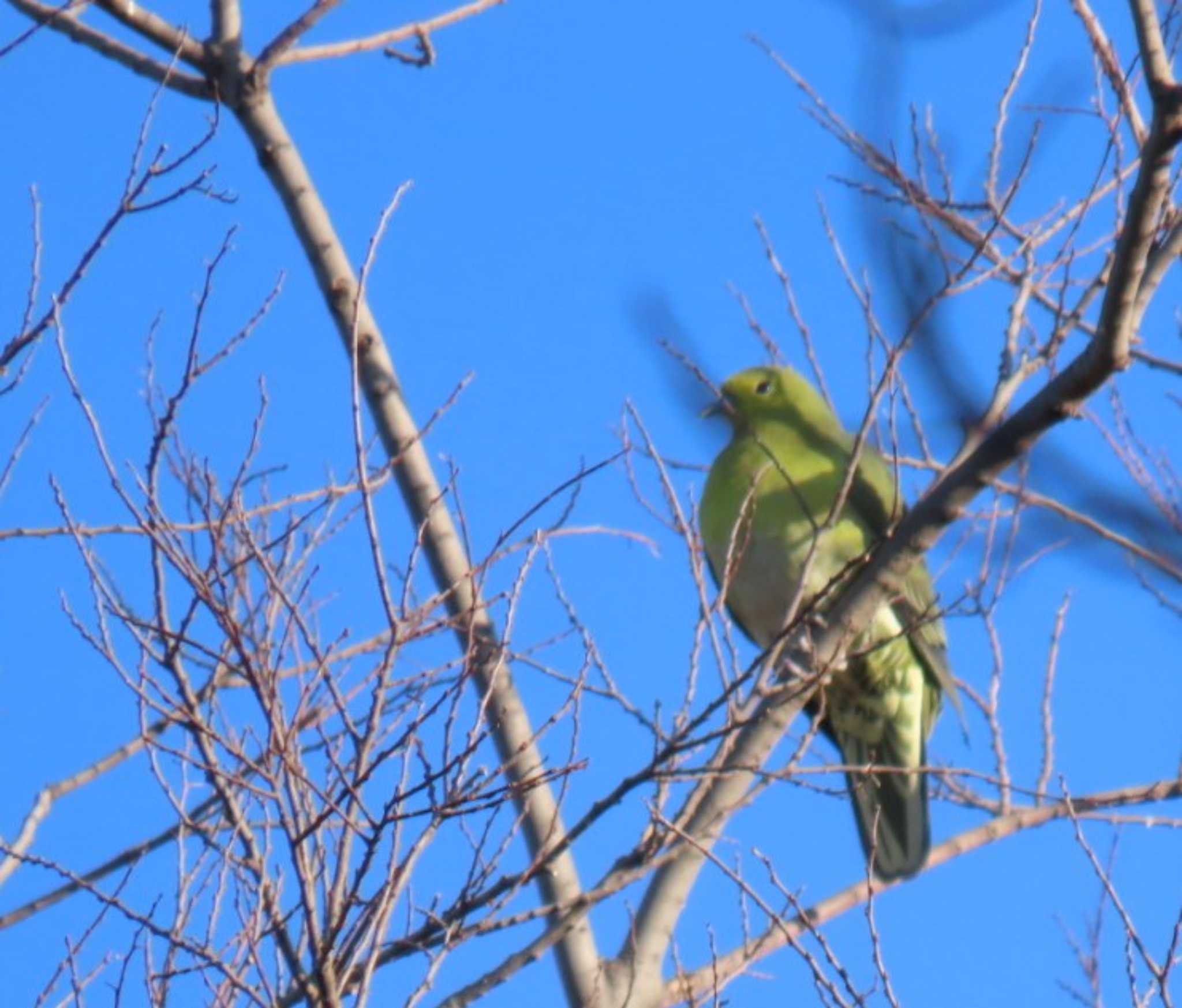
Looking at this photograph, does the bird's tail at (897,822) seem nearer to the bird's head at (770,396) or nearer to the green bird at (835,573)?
the green bird at (835,573)

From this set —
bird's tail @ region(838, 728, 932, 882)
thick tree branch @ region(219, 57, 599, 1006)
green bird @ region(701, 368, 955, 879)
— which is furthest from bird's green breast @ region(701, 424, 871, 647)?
thick tree branch @ region(219, 57, 599, 1006)

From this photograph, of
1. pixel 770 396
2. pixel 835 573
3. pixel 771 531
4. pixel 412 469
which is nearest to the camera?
pixel 412 469

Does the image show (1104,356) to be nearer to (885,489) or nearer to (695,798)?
(695,798)

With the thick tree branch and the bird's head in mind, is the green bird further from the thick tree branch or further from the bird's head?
the thick tree branch

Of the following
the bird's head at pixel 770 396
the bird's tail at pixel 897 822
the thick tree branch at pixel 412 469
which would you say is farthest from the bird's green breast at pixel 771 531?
the thick tree branch at pixel 412 469

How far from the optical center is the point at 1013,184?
3793 mm

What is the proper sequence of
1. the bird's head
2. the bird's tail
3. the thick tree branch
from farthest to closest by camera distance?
the bird's head < the bird's tail < the thick tree branch

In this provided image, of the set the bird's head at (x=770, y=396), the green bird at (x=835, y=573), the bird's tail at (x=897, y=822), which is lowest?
the bird's tail at (x=897, y=822)

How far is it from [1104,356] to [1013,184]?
803mm

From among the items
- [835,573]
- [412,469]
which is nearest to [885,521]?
[835,573]

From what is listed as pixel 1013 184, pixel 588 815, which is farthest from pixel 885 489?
pixel 588 815

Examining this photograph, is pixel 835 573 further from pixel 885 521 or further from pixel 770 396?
pixel 770 396

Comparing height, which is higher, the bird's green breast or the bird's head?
the bird's head

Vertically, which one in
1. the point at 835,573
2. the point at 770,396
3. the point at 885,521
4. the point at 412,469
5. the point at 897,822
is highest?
the point at 770,396
